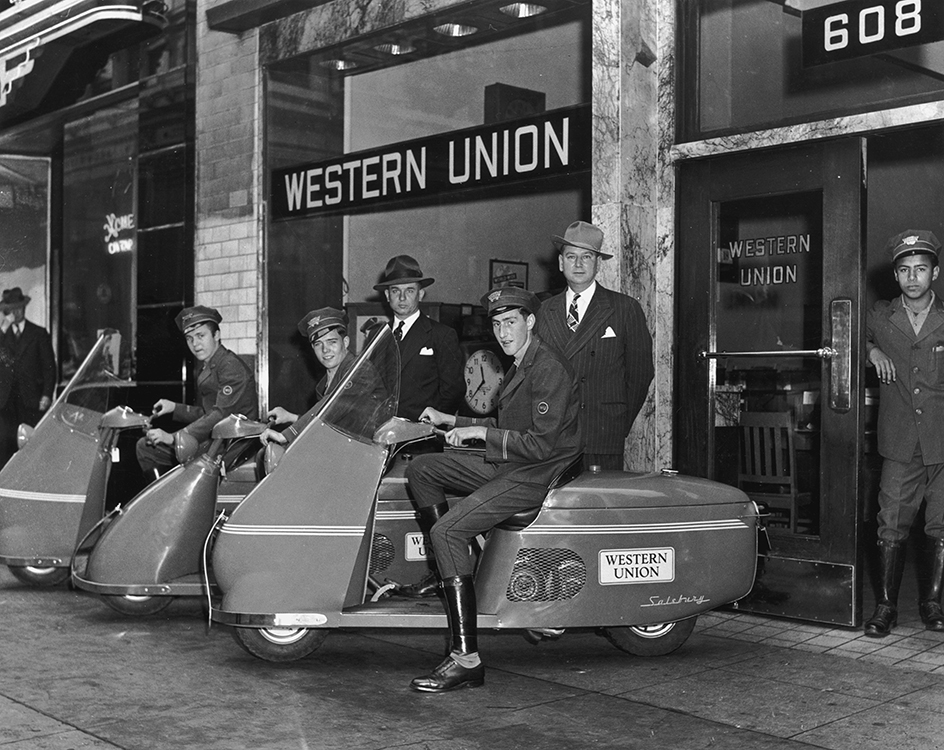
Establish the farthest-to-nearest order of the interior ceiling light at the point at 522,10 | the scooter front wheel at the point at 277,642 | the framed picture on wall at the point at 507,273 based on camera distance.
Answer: the framed picture on wall at the point at 507,273 → the interior ceiling light at the point at 522,10 → the scooter front wheel at the point at 277,642

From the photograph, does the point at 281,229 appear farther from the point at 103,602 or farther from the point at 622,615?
the point at 622,615

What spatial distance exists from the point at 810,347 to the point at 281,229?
4.49m

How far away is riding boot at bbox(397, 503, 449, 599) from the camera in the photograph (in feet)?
18.3

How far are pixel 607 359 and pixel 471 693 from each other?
1966 millimetres

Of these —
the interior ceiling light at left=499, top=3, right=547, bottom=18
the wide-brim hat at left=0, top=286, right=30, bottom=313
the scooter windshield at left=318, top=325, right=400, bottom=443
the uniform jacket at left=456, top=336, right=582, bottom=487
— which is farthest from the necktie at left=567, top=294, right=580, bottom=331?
the wide-brim hat at left=0, top=286, right=30, bottom=313

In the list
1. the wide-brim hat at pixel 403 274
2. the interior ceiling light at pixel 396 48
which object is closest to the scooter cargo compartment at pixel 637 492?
the wide-brim hat at pixel 403 274

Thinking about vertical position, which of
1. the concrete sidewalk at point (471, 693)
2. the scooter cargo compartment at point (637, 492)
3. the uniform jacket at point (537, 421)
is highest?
the uniform jacket at point (537, 421)

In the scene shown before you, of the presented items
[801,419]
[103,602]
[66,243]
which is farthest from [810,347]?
[66,243]

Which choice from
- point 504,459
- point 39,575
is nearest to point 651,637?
point 504,459

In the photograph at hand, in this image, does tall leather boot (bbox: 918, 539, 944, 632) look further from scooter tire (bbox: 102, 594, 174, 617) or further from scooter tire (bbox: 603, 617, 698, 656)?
scooter tire (bbox: 102, 594, 174, 617)

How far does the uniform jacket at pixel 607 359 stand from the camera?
631 cm

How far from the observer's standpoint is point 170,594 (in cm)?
630

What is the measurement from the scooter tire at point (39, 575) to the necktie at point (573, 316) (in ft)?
11.8
